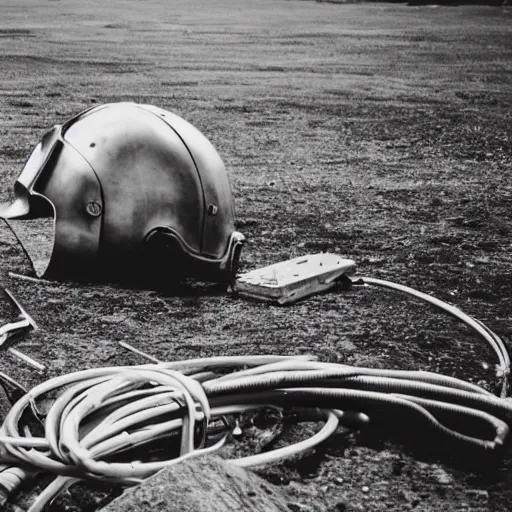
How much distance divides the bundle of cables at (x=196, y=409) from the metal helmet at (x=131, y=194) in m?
1.08

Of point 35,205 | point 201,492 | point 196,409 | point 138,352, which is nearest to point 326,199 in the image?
point 35,205

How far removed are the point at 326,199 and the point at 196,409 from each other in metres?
3.70

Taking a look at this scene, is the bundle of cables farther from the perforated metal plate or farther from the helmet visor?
the helmet visor

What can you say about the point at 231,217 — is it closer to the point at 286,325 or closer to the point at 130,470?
the point at 286,325

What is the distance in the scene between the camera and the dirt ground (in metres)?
3.57

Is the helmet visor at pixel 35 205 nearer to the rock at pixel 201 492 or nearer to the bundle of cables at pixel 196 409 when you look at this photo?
the bundle of cables at pixel 196 409

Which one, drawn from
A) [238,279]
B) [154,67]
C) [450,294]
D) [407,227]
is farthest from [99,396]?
[154,67]

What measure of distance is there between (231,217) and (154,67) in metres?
8.29

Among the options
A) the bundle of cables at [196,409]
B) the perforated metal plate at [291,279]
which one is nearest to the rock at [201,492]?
the bundle of cables at [196,409]

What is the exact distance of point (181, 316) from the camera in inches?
190

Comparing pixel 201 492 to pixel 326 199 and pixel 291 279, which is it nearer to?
pixel 291 279

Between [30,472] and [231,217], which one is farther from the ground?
[231,217]

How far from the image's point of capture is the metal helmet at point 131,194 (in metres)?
4.89

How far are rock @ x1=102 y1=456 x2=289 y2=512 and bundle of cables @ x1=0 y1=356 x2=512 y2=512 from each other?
0.20 metres
